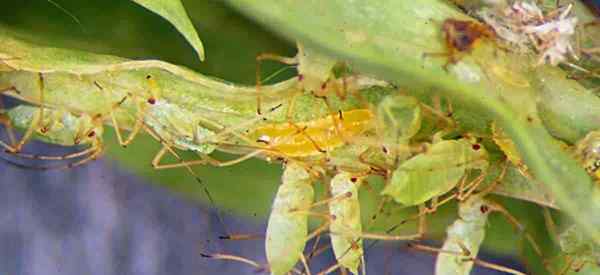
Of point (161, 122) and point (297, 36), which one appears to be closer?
point (297, 36)

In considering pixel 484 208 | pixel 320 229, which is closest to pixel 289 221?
pixel 320 229

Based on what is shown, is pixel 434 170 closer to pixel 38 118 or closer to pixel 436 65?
pixel 436 65

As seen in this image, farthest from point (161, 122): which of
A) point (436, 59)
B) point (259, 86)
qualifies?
point (436, 59)

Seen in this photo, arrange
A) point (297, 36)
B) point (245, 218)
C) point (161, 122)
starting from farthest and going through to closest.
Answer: point (245, 218) → point (161, 122) → point (297, 36)

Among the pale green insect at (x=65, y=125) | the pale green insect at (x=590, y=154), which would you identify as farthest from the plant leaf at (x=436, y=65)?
the pale green insect at (x=65, y=125)

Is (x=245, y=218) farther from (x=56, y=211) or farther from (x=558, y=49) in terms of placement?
(x=558, y=49)

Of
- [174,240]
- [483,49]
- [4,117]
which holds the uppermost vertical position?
[483,49]
